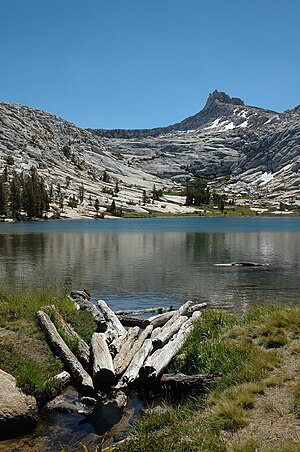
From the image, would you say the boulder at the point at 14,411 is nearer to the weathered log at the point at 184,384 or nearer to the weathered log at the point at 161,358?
the weathered log at the point at 161,358

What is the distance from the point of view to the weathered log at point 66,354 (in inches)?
602

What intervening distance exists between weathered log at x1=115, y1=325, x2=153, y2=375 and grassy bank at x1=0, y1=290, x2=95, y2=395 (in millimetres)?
2250

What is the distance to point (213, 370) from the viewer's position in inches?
581

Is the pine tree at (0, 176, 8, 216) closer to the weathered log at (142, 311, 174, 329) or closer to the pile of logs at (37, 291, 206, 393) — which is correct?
the weathered log at (142, 311, 174, 329)

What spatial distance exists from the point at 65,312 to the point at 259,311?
9689 millimetres

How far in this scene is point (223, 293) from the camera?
3688 centimetres

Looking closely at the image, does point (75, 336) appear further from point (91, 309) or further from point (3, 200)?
point (3, 200)

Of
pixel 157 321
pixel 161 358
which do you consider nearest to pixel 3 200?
pixel 157 321

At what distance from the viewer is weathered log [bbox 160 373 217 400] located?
14.1 metres

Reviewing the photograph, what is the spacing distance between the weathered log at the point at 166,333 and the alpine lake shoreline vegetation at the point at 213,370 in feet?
3.43

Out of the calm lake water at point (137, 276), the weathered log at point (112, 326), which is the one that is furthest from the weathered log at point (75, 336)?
the weathered log at point (112, 326)

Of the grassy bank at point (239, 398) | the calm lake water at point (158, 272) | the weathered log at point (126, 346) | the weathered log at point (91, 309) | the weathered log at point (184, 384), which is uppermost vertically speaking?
the grassy bank at point (239, 398)

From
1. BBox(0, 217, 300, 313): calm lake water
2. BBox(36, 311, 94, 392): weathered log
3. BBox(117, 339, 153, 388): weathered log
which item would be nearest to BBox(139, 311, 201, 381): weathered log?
BBox(117, 339, 153, 388): weathered log

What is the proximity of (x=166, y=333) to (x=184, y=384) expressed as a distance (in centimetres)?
442
